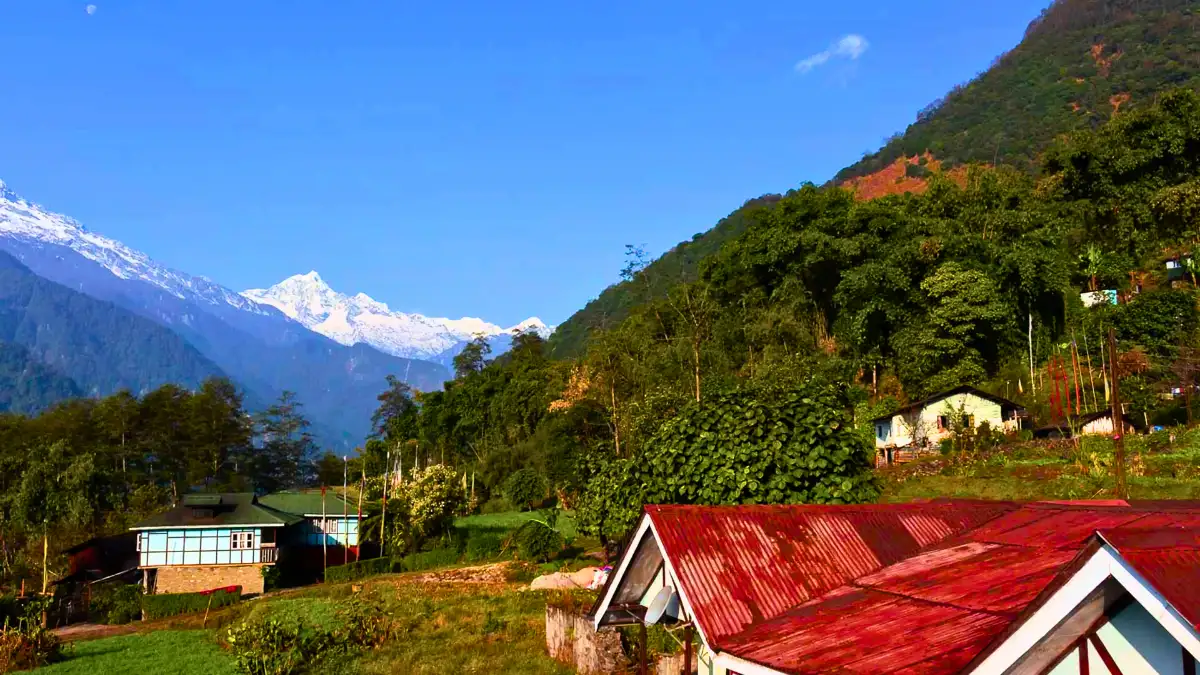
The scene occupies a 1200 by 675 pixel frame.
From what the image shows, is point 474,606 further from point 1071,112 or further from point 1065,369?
point 1071,112

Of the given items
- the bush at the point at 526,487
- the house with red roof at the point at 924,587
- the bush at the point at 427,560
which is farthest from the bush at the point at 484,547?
the house with red roof at the point at 924,587

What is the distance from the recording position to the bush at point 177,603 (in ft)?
140

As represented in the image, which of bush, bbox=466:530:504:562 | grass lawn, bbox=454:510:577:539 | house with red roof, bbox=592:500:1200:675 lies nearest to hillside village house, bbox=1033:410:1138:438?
grass lawn, bbox=454:510:577:539

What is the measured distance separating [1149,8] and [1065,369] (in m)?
127

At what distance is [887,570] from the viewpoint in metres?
9.45

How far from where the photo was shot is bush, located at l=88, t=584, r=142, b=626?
4294 centimetres

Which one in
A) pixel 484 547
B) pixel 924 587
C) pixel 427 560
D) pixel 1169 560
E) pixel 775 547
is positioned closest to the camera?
pixel 1169 560

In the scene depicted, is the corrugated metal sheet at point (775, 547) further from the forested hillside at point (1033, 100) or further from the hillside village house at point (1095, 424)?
the forested hillside at point (1033, 100)

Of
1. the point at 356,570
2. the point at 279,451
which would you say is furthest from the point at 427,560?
the point at 279,451

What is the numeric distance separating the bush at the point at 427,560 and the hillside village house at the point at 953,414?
86.2 ft

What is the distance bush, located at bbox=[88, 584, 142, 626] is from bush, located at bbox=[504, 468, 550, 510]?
82.0ft

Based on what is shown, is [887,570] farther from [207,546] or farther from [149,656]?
[207,546]

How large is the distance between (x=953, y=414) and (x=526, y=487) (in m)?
30.8

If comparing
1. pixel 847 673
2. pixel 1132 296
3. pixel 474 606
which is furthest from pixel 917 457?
pixel 847 673
